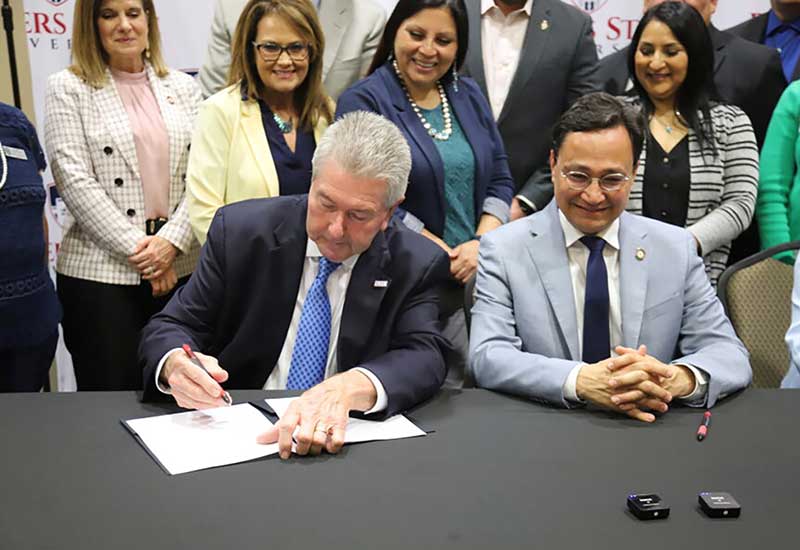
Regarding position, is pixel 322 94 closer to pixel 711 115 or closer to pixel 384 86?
pixel 384 86

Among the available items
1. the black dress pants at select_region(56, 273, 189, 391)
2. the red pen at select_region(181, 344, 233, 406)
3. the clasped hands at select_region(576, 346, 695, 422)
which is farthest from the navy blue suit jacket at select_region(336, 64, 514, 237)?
the red pen at select_region(181, 344, 233, 406)

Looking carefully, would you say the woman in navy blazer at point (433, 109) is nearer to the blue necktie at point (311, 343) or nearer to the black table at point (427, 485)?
the blue necktie at point (311, 343)

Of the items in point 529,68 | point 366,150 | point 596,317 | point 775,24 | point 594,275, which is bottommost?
point 596,317

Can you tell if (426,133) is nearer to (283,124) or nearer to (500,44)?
(283,124)

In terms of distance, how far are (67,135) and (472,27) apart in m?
1.49

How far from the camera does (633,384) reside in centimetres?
203

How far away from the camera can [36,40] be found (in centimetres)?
418

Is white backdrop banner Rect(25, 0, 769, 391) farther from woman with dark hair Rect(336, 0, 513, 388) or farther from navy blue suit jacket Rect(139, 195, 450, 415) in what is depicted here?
navy blue suit jacket Rect(139, 195, 450, 415)

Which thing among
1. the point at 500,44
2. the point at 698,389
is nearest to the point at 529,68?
the point at 500,44

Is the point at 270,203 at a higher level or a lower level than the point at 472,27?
lower

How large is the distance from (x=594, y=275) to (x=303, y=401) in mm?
906

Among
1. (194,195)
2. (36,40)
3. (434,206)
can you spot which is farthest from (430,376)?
(36,40)

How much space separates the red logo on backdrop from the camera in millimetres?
4500

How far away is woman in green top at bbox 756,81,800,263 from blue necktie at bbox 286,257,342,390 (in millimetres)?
1863
